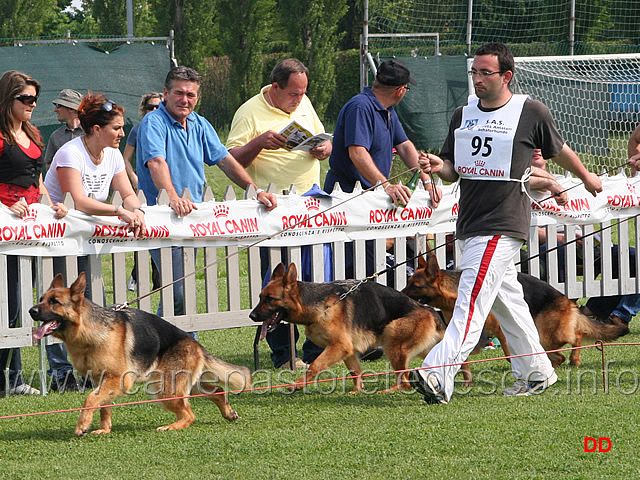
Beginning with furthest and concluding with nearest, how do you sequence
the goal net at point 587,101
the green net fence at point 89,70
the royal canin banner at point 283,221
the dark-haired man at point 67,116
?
the green net fence at point 89,70, the goal net at point 587,101, the dark-haired man at point 67,116, the royal canin banner at point 283,221

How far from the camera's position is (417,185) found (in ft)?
26.0

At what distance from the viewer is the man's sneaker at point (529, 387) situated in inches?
242

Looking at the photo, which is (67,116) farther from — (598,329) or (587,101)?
(587,101)

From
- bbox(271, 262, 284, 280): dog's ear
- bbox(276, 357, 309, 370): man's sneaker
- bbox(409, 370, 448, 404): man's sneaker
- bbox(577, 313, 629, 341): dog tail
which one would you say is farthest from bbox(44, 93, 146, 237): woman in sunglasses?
bbox(577, 313, 629, 341): dog tail

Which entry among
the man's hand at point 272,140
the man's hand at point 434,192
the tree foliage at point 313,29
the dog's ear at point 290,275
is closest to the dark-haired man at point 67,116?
the man's hand at point 272,140

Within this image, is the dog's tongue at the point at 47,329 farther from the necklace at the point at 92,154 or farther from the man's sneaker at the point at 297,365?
the man's sneaker at the point at 297,365

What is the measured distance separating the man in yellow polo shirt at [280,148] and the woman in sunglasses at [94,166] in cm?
139

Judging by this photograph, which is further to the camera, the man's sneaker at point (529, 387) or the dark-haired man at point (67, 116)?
the dark-haired man at point (67, 116)

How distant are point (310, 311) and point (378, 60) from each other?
1158 centimetres

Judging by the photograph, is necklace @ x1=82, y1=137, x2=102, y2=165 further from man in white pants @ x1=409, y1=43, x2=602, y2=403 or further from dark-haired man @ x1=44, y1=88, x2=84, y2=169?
dark-haired man @ x1=44, y1=88, x2=84, y2=169

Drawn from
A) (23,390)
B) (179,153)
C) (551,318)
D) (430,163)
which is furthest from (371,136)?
(23,390)

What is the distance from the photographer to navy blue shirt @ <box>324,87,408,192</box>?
24.6 feet

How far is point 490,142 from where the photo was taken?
19.2ft

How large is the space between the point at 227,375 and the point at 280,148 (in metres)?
2.70
